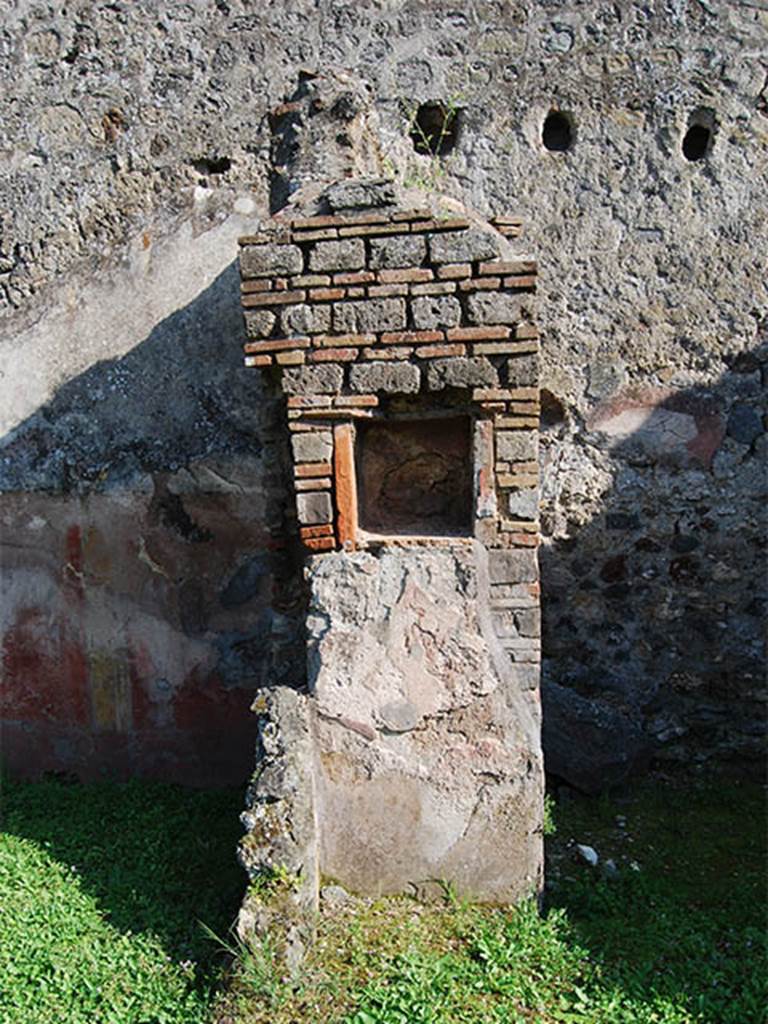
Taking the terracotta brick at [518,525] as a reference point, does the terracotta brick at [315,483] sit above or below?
above

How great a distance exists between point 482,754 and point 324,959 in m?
0.78

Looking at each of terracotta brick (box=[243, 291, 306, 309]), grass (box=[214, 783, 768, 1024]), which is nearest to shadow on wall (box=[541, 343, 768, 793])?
grass (box=[214, 783, 768, 1024])

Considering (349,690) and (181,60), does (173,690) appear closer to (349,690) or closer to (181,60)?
(349,690)

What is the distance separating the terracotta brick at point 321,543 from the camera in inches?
121

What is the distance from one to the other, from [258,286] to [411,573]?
1.09 m

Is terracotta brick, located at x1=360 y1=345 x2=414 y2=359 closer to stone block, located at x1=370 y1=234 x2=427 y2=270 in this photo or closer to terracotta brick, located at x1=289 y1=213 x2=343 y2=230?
stone block, located at x1=370 y1=234 x2=427 y2=270

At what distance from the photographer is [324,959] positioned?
2.64 meters

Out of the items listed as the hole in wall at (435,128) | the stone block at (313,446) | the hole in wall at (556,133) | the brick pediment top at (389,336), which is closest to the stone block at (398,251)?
the brick pediment top at (389,336)

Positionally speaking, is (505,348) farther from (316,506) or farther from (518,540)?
(316,506)

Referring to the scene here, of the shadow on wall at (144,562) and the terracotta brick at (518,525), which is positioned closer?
the terracotta brick at (518,525)

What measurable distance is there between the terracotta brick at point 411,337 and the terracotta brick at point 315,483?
0.50m

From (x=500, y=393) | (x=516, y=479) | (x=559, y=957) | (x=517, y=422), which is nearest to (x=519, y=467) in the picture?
(x=516, y=479)

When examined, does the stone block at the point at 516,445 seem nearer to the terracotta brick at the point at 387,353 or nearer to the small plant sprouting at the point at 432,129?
the terracotta brick at the point at 387,353

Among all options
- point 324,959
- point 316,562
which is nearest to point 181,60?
point 316,562
